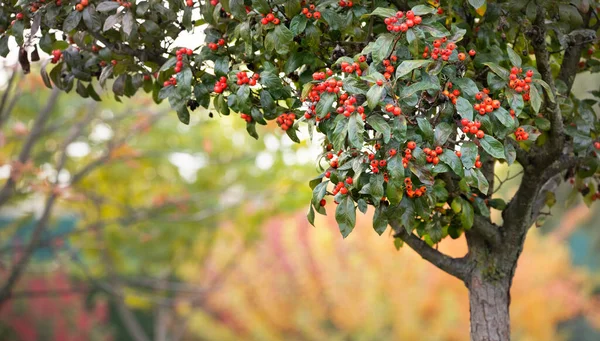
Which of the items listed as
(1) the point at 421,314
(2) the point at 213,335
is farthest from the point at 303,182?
(2) the point at 213,335

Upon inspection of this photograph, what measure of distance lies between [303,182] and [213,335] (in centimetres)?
309

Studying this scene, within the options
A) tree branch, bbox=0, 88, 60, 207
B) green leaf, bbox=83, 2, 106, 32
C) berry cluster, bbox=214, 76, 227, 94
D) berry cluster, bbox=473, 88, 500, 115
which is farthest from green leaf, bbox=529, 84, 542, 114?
tree branch, bbox=0, 88, 60, 207

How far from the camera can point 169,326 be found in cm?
878

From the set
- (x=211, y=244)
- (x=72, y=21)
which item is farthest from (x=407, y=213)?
(x=211, y=244)

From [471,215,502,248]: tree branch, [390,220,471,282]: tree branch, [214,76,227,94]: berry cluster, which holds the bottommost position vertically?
[390,220,471,282]: tree branch

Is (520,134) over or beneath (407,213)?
over

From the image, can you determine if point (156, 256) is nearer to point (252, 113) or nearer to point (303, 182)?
point (303, 182)

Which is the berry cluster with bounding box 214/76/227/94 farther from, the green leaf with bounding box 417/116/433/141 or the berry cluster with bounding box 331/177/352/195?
the green leaf with bounding box 417/116/433/141

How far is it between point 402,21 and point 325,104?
0.27m

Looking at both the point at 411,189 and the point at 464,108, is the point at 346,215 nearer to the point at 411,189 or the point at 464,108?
the point at 411,189

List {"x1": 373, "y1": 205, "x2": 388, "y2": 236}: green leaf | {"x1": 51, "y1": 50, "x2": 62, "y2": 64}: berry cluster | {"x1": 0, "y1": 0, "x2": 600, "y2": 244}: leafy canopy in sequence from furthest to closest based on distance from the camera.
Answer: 1. {"x1": 51, "y1": 50, "x2": 62, "y2": 64}: berry cluster
2. {"x1": 373, "y1": 205, "x2": 388, "y2": 236}: green leaf
3. {"x1": 0, "y1": 0, "x2": 600, "y2": 244}: leafy canopy

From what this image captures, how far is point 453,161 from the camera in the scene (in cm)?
153

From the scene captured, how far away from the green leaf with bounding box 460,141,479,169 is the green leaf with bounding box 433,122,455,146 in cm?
5

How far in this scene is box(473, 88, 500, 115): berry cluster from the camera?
1557 mm
